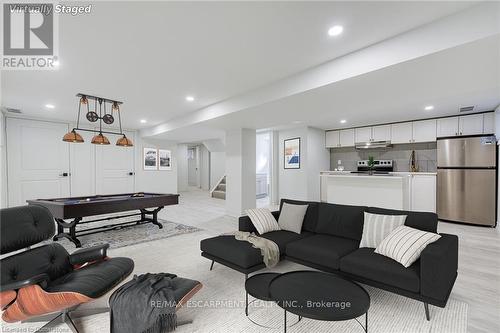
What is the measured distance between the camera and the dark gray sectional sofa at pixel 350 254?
→ 1.87 meters

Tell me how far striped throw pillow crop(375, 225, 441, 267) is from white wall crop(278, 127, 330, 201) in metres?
4.78

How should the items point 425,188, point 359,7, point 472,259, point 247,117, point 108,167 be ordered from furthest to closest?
point 108,167 < point 425,188 < point 247,117 < point 472,259 < point 359,7

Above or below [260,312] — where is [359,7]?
above

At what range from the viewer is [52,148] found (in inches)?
251

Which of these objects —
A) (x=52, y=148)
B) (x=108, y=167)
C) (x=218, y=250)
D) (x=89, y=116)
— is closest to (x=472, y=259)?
(x=218, y=250)

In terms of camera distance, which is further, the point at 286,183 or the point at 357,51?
the point at 286,183

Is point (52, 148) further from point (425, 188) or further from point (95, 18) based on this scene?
point (425, 188)

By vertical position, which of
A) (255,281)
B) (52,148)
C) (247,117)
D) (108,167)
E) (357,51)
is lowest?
(255,281)

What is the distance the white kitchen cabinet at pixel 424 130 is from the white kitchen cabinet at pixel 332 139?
202 cm

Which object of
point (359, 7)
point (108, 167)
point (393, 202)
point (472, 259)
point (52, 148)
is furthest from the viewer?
point (108, 167)

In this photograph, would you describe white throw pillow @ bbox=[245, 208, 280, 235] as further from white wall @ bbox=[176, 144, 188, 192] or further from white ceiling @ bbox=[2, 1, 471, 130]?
white wall @ bbox=[176, 144, 188, 192]

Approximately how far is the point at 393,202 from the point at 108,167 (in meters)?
8.05

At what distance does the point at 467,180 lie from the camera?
16.6ft

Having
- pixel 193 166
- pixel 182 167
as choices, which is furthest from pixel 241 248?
pixel 193 166
